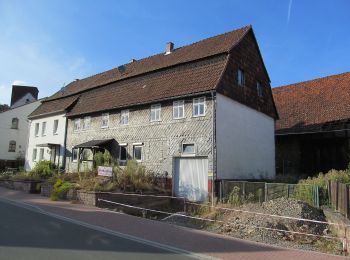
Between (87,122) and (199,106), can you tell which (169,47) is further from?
(199,106)

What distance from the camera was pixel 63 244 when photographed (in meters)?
9.92

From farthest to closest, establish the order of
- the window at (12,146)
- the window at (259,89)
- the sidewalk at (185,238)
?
1. the window at (12,146)
2. the window at (259,89)
3. the sidewalk at (185,238)

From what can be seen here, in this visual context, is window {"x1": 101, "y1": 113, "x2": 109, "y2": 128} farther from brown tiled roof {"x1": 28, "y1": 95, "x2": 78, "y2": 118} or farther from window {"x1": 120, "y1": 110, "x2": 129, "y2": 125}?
brown tiled roof {"x1": 28, "y1": 95, "x2": 78, "y2": 118}

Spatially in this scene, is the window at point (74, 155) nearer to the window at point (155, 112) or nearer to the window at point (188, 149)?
the window at point (155, 112)

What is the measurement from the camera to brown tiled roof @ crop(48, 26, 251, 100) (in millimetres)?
25297

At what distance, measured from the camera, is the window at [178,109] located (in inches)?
957

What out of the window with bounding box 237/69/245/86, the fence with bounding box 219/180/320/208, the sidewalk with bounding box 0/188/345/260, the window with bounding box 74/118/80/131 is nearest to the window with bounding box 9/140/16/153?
the window with bounding box 74/118/80/131

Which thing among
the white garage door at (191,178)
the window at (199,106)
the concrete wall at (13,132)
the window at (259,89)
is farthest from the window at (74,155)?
the concrete wall at (13,132)

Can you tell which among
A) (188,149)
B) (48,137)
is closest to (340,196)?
(188,149)

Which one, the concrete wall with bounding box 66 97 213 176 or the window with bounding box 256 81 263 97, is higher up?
the window with bounding box 256 81 263 97

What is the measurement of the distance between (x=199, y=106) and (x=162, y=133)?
333 cm

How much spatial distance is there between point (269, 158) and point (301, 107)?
7.18m

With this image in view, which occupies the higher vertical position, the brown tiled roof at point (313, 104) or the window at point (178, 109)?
the brown tiled roof at point (313, 104)

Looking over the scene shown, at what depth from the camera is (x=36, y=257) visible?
8438 millimetres
